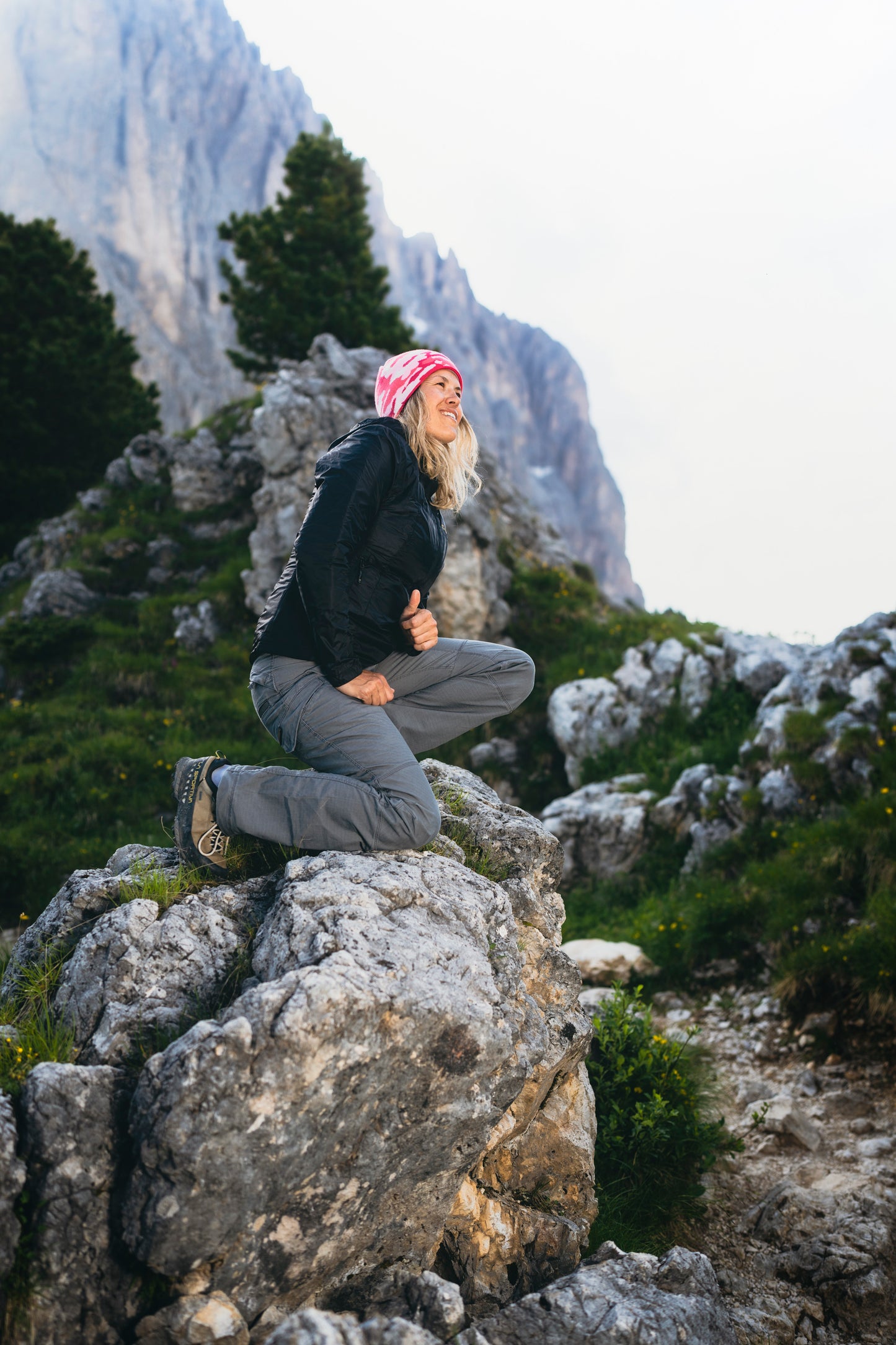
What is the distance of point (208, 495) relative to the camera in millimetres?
17562

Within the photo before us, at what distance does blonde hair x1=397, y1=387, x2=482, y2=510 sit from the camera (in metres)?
4.82

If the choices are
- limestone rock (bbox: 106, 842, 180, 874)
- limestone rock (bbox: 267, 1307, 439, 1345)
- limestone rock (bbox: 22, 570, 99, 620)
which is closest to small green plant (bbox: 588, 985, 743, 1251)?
limestone rock (bbox: 267, 1307, 439, 1345)

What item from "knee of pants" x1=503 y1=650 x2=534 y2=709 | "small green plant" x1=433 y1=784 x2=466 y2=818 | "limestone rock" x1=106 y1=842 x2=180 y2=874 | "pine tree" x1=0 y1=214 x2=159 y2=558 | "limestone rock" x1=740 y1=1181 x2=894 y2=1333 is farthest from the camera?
"pine tree" x1=0 y1=214 x2=159 y2=558

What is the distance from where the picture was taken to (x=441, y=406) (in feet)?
15.9

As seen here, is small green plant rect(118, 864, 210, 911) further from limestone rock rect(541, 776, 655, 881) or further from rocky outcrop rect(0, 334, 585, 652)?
rocky outcrop rect(0, 334, 585, 652)

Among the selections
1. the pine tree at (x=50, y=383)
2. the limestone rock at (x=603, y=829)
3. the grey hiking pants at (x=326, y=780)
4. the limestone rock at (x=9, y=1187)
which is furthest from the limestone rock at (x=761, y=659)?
the pine tree at (x=50, y=383)

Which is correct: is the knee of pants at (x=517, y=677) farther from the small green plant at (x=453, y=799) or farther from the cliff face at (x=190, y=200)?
the cliff face at (x=190, y=200)

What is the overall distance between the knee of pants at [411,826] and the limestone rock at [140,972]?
0.85 m

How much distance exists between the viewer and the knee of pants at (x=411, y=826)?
13.8 feet

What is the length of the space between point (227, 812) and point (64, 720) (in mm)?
9973

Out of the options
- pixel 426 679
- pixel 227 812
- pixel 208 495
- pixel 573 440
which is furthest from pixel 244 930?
pixel 573 440

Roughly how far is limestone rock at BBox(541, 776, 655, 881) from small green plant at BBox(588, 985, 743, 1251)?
4.64m

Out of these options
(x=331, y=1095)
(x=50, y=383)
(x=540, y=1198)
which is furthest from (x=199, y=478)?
(x=331, y=1095)

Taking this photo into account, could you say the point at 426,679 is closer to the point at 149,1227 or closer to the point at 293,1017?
the point at 293,1017
